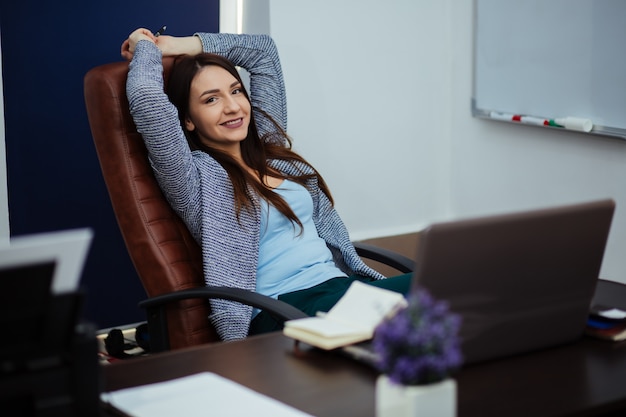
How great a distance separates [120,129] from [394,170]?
70.2 inches

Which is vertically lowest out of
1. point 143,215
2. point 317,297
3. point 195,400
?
point 317,297

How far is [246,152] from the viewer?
2664 millimetres

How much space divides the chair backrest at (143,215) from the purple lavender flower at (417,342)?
1267 mm

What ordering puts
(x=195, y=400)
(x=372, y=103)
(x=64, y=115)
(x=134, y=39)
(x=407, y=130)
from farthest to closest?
1. (x=407, y=130)
2. (x=372, y=103)
3. (x=64, y=115)
4. (x=134, y=39)
5. (x=195, y=400)

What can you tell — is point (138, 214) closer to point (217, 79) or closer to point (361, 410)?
point (217, 79)

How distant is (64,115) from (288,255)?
119 centimetres

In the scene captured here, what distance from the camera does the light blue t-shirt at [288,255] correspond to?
2445 millimetres

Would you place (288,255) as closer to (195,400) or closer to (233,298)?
(233,298)

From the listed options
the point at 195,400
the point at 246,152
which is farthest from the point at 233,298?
the point at 195,400

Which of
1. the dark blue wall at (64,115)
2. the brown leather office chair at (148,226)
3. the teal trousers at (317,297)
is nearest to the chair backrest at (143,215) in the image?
the brown leather office chair at (148,226)

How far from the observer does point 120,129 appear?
7.87 ft

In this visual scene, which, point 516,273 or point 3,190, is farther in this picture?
point 3,190

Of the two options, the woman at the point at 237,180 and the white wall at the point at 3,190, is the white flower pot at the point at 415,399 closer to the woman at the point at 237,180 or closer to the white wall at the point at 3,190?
the woman at the point at 237,180

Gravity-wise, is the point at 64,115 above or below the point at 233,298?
above
